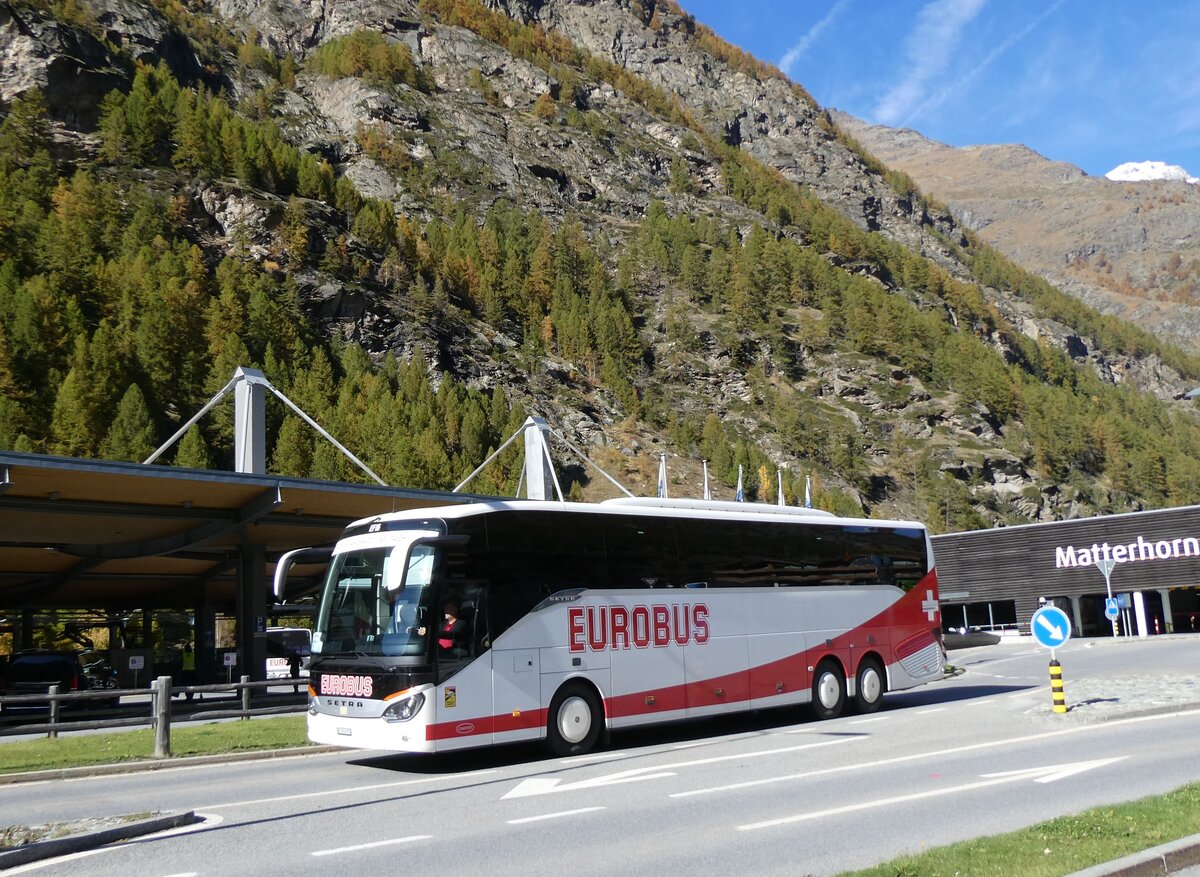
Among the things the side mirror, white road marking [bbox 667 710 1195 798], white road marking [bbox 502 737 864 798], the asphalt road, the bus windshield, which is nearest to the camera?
the asphalt road

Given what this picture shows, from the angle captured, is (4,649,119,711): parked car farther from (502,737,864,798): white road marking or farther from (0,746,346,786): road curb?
(502,737,864,798): white road marking

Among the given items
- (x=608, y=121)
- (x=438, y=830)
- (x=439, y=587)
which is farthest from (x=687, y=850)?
(x=608, y=121)

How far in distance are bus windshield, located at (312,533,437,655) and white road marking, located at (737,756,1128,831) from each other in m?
5.27

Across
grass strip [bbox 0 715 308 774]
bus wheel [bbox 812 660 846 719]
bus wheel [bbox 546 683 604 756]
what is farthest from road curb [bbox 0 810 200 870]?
bus wheel [bbox 812 660 846 719]

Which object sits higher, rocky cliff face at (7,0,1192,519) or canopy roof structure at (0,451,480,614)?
rocky cliff face at (7,0,1192,519)

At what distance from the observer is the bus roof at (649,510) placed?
44.1ft

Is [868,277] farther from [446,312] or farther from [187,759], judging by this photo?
[187,759]

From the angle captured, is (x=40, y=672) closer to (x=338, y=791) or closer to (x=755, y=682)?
(x=338, y=791)

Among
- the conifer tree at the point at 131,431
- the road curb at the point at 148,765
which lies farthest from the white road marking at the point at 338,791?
the conifer tree at the point at 131,431

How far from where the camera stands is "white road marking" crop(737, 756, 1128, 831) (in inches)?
345

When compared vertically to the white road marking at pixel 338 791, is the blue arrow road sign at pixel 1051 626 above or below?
above

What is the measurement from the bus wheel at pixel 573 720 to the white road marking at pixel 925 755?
3.46 m

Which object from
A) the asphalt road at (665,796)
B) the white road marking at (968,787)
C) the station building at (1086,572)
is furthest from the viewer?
the station building at (1086,572)

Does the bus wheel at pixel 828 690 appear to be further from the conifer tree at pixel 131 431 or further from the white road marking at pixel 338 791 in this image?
the conifer tree at pixel 131 431
